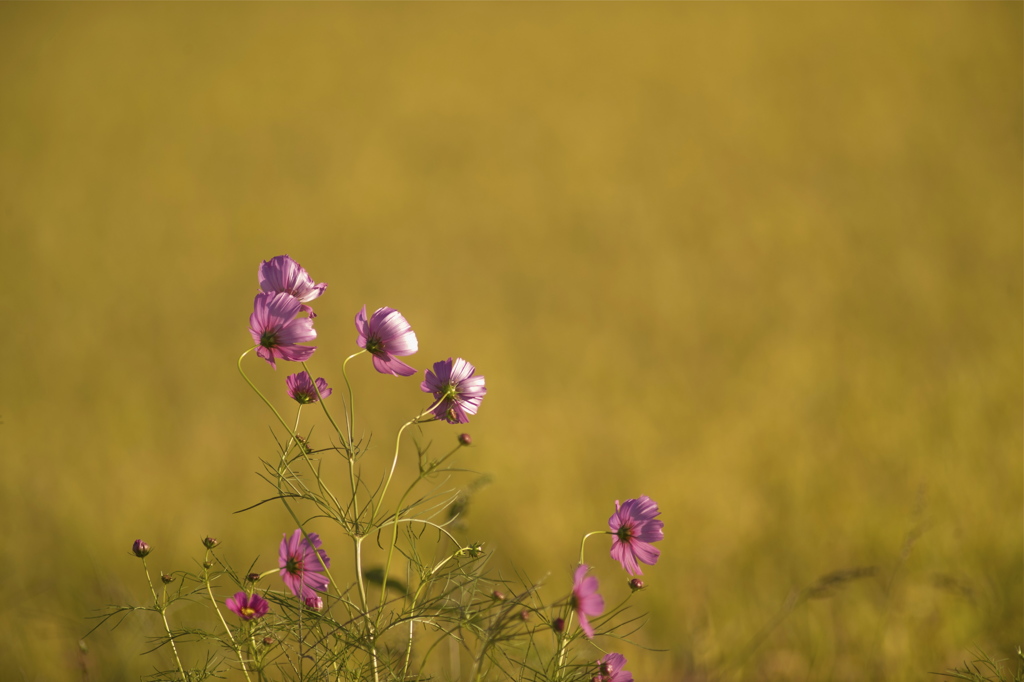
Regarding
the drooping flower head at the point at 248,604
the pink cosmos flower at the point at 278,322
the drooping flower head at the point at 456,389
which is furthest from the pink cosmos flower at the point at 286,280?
the drooping flower head at the point at 248,604

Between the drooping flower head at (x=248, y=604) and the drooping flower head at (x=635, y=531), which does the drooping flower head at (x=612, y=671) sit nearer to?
the drooping flower head at (x=635, y=531)

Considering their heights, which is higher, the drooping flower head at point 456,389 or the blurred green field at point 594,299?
the blurred green field at point 594,299

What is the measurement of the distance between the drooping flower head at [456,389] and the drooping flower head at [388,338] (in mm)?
35

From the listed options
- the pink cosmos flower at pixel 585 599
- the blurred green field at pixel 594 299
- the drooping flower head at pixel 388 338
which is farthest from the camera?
the blurred green field at pixel 594 299

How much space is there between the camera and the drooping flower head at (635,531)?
68 centimetres

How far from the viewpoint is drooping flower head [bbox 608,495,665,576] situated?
0.68 metres

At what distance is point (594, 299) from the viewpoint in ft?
10.4

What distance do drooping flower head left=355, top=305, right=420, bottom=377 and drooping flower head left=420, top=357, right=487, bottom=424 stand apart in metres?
0.03

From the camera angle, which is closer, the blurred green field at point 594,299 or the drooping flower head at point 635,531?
the drooping flower head at point 635,531

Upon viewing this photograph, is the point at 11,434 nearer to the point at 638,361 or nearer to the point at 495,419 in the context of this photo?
the point at 495,419

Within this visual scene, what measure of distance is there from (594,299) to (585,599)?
8.66ft

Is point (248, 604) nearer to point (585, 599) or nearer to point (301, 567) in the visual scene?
point (301, 567)

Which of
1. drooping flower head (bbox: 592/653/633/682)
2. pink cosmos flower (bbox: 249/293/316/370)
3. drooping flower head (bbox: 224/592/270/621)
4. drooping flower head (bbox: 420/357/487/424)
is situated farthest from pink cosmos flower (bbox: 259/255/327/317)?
drooping flower head (bbox: 592/653/633/682)

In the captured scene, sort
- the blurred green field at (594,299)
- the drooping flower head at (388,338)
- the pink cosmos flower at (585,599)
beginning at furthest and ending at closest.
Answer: the blurred green field at (594,299) < the drooping flower head at (388,338) < the pink cosmos flower at (585,599)
